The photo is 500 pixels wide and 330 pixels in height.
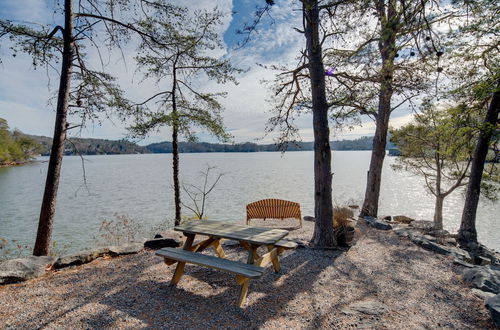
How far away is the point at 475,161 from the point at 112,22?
1028 cm

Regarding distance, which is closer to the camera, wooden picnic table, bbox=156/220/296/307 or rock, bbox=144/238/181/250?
wooden picnic table, bbox=156/220/296/307

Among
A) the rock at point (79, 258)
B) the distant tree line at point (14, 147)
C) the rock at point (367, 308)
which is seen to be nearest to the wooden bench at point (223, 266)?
the rock at point (367, 308)

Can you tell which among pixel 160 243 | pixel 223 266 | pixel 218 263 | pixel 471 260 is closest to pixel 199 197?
pixel 160 243

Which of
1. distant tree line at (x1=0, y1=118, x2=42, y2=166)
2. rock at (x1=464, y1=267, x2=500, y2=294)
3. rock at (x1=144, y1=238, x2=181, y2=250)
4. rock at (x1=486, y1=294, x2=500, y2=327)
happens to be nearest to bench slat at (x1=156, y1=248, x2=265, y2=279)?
rock at (x1=144, y1=238, x2=181, y2=250)

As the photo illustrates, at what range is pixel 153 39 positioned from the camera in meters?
6.50

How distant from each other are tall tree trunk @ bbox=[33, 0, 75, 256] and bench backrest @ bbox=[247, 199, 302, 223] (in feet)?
17.0

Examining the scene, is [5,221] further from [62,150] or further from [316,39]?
[316,39]

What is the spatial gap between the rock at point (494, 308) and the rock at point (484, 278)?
34.4 inches

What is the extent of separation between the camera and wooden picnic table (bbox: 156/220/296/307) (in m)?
3.21

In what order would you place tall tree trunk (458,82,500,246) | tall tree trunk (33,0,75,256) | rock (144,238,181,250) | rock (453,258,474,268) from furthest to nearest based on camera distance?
tall tree trunk (458,82,500,246) → rock (144,238,181,250) → tall tree trunk (33,0,75,256) → rock (453,258,474,268)

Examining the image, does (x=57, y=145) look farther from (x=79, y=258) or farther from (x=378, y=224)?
(x=378, y=224)

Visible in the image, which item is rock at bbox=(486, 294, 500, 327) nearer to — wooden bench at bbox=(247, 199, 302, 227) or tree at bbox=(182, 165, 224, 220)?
wooden bench at bbox=(247, 199, 302, 227)

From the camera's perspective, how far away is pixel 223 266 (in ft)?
10.6

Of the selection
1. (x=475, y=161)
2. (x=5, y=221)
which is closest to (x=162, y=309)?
(x=475, y=161)
